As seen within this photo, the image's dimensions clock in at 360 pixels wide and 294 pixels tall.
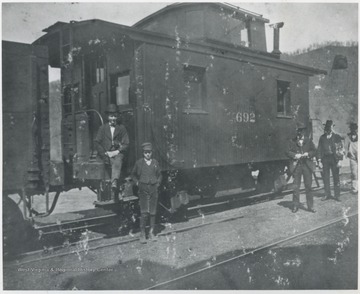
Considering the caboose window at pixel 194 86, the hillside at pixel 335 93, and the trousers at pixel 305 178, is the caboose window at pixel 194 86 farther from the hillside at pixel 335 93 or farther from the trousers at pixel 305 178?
the hillside at pixel 335 93

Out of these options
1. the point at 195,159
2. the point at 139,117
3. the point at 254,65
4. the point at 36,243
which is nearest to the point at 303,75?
the point at 254,65

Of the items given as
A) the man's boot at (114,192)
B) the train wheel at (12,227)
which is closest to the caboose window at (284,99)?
the man's boot at (114,192)

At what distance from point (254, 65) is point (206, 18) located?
1693mm

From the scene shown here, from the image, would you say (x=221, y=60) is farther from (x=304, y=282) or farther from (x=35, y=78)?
(x=304, y=282)

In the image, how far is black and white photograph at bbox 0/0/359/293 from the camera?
4.83m

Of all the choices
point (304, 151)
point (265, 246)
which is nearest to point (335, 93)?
point (304, 151)

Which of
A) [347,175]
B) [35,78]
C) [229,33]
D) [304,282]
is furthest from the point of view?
[347,175]

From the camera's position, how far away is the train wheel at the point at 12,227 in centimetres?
502

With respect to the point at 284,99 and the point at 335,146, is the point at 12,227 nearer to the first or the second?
the point at 335,146

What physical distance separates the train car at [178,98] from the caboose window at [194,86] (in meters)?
0.02

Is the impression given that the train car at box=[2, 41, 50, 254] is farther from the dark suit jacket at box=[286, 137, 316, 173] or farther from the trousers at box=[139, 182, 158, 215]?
→ the dark suit jacket at box=[286, 137, 316, 173]

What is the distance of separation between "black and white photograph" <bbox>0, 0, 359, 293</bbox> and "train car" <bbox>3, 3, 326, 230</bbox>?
34 millimetres

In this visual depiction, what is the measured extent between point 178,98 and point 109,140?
1801 mm

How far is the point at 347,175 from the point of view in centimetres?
Result: 1440
